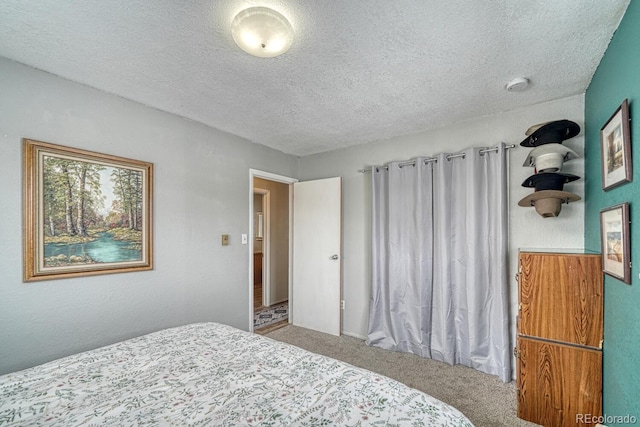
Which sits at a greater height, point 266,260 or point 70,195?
point 70,195

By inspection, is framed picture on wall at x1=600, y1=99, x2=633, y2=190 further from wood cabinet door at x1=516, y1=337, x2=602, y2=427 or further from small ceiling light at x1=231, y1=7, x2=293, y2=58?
small ceiling light at x1=231, y1=7, x2=293, y2=58

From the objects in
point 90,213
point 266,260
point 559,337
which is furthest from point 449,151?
point 266,260

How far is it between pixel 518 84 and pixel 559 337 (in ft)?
5.63

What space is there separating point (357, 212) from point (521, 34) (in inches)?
89.4

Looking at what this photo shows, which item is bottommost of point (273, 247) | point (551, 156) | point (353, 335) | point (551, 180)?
point (353, 335)

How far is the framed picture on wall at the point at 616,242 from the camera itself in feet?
4.24

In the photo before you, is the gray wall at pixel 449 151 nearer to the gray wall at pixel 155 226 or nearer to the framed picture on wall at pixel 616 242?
the framed picture on wall at pixel 616 242

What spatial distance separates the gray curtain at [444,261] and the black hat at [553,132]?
1.05 feet

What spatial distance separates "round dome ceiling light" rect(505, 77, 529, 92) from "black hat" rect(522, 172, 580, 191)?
64 cm

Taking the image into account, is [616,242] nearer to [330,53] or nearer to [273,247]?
[330,53]

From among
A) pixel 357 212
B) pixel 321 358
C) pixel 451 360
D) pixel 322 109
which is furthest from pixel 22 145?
pixel 451 360

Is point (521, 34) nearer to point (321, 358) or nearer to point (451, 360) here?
point (321, 358)

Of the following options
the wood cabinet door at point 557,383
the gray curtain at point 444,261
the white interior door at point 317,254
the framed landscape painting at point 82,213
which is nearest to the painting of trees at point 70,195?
the framed landscape painting at point 82,213

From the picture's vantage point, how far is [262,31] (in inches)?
55.1
